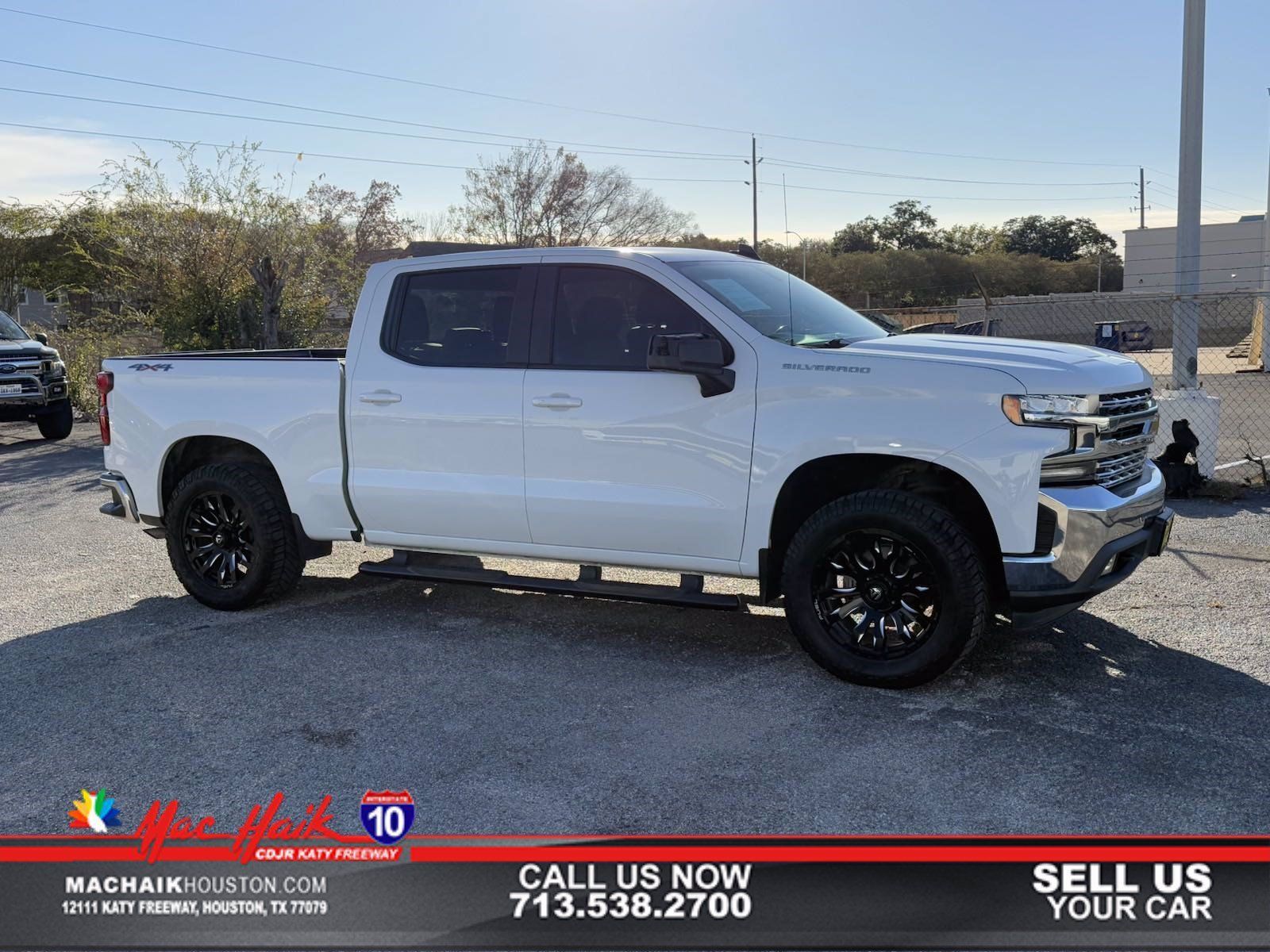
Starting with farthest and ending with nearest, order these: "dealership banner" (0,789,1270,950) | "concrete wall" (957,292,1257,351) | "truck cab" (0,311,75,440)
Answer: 1. "concrete wall" (957,292,1257,351)
2. "truck cab" (0,311,75,440)
3. "dealership banner" (0,789,1270,950)

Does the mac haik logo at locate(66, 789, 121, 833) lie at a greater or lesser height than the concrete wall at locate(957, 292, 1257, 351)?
lesser

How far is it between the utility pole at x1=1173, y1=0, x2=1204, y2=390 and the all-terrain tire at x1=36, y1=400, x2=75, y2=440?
13.9 meters

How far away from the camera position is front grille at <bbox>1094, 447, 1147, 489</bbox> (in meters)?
4.87

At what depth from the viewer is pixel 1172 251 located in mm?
60469

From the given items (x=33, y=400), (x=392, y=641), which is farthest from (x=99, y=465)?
(x=392, y=641)

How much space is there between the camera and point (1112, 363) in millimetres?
5055

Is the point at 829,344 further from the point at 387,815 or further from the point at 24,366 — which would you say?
the point at 24,366

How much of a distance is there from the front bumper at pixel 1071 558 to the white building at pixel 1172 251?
54816 mm

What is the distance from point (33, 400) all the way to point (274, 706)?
12.0 meters

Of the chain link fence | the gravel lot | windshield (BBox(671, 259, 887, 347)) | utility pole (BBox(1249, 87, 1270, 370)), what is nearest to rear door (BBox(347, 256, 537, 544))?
the gravel lot

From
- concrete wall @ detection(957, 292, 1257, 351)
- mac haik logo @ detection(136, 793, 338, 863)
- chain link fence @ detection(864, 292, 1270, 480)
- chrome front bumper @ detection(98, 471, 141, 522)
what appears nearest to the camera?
mac haik logo @ detection(136, 793, 338, 863)

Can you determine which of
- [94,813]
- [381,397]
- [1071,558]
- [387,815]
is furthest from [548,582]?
[1071,558]

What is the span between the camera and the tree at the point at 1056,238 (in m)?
84.7

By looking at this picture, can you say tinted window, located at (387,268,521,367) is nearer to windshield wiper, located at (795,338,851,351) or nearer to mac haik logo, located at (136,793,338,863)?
windshield wiper, located at (795,338,851,351)
